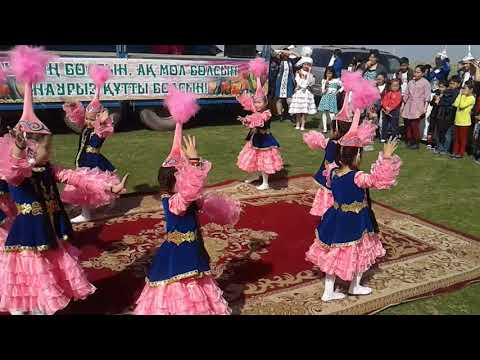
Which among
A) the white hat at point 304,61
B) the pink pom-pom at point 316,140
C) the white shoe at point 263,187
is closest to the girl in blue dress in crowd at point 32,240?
the pink pom-pom at point 316,140

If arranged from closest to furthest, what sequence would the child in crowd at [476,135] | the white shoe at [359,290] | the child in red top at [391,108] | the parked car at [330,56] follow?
the white shoe at [359,290], the child in crowd at [476,135], the child in red top at [391,108], the parked car at [330,56]

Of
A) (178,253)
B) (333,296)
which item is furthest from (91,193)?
(333,296)

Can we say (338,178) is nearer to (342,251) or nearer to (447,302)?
(342,251)

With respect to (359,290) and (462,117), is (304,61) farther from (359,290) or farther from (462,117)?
(359,290)

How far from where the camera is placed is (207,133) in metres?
14.2

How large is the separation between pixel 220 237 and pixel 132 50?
30.1 feet

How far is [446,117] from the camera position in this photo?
480 inches

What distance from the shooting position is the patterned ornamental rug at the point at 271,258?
5.06 m

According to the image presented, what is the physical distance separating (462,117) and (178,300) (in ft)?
32.3

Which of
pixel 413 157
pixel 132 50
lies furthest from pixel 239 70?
pixel 413 157

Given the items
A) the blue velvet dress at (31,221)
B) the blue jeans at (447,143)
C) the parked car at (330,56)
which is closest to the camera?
the blue velvet dress at (31,221)

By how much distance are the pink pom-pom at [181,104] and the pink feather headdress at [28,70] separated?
1.14 meters

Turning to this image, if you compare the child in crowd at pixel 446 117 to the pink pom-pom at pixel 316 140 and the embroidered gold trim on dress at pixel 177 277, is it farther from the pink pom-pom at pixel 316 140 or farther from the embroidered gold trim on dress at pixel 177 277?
the embroidered gold trim on dress at pixel 177 277

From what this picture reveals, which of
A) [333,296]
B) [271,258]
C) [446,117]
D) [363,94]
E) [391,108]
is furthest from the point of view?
[391,108]
